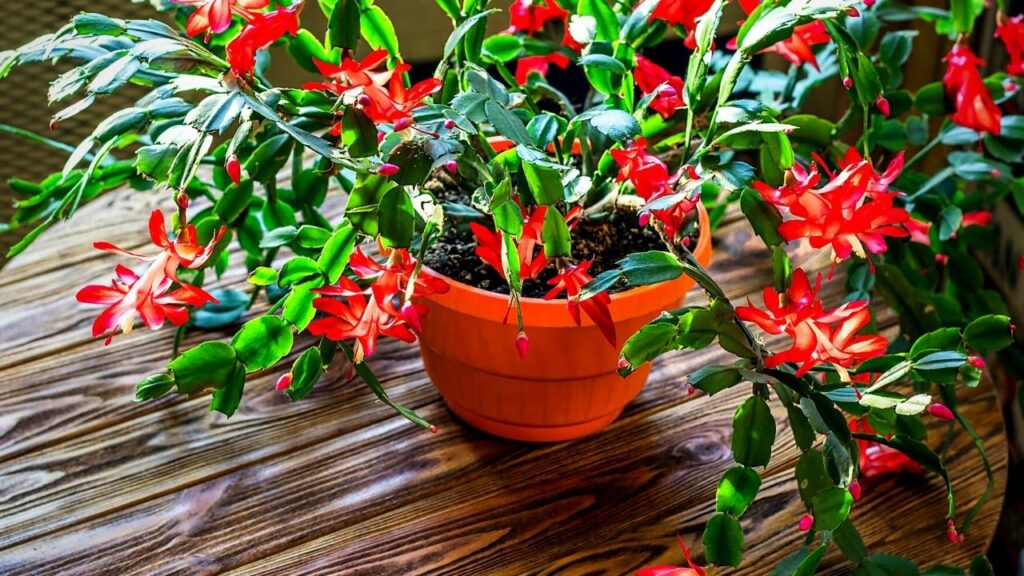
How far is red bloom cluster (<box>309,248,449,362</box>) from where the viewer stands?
23.9 inches

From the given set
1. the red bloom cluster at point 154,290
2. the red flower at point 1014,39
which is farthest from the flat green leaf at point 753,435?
the red flower at point 1014,39

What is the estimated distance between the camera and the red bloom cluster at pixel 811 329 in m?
0.59

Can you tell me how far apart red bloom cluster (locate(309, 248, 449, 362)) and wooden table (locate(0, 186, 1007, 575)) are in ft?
0.65

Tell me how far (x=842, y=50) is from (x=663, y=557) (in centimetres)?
38

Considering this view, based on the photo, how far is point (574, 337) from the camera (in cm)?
71

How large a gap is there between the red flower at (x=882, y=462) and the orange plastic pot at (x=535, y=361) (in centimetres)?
18

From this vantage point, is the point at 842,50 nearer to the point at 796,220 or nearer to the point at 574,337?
the point at 796,220

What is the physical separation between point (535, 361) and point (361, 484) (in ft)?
0.60

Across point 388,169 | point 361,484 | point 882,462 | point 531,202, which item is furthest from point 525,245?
point 882,462

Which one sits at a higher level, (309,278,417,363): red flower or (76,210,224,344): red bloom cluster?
(76,210,224,344): red bloom cluster

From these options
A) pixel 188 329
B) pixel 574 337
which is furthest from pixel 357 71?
pixel 188 329

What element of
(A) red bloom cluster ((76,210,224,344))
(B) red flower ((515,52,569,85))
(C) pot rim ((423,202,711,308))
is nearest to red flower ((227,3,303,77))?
(A) red bloom cluster ((76,210,224,344))

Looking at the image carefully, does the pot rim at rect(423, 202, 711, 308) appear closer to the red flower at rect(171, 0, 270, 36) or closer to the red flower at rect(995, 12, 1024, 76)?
the red flower at rect(171, 0, 270, 36)

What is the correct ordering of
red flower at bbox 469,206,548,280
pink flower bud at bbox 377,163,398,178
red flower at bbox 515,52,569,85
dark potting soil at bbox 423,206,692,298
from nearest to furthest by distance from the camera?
pink flower bud at bbox 377,163,398,178 < red flower at bbox 469,206,548,280 < dark potting soil at bbox 423,206,692,298 < red flower at bbox 515,52,569,85
